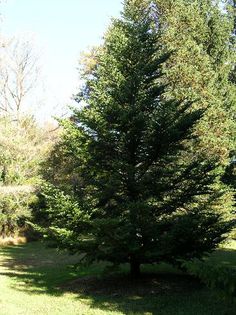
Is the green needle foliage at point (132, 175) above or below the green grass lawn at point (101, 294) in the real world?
above

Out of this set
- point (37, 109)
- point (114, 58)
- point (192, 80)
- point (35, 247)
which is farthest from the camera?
point (37, 109)

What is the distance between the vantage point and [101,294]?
11578mm

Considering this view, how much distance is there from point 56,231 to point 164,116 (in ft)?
14.8

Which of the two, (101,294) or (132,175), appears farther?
(132,175)

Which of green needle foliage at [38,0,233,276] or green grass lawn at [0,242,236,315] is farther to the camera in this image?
green needle foliage at [38,0,233,276]

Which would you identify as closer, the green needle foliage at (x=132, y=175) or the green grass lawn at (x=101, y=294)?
the green grass lawn at (x=101, y=294)

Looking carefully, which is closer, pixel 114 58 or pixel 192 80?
pixel 114 58

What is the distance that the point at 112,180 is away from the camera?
11.9 metres

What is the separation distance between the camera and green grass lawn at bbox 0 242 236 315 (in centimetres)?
988

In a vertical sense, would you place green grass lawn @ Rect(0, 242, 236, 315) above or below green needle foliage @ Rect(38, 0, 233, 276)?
below

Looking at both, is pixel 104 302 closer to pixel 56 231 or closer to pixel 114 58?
pixel 56 231

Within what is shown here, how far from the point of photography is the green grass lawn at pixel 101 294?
32.4 ft

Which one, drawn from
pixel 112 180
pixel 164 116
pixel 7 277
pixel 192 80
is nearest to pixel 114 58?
pixel 164 116

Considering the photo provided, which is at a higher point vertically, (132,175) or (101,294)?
(132,175)
